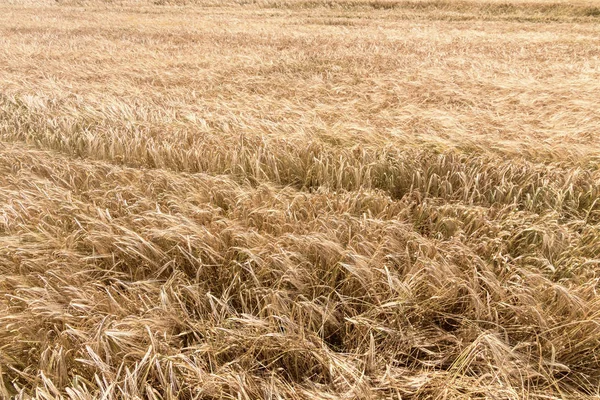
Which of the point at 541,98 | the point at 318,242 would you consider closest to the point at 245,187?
the point at 318,242

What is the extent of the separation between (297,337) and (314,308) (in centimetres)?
16

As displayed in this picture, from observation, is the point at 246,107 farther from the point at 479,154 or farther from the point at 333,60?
the point at 333,60

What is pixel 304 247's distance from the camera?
5.97 feet

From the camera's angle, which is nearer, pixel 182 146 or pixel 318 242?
pixel 318 242

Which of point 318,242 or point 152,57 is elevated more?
point 152,57

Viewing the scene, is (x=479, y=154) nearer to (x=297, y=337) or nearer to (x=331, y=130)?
(x=331, y=130)

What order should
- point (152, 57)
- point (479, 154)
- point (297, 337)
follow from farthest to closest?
point (152, 57)
point (479, 154)
point (297, 337)

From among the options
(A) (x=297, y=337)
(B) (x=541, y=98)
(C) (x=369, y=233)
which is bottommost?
(A) (x=297, y=337)

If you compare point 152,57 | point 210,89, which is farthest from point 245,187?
point 152,57

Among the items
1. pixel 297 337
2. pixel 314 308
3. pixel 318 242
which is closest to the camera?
pixel 297 337

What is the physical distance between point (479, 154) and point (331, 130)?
4.02 ft

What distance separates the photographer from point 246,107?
160 inches

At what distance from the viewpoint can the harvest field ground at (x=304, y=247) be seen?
136 cm

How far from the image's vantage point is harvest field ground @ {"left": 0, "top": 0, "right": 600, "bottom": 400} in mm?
1362
